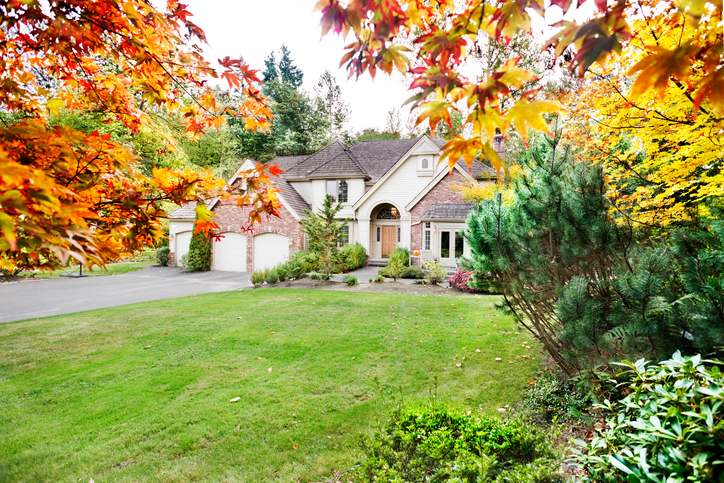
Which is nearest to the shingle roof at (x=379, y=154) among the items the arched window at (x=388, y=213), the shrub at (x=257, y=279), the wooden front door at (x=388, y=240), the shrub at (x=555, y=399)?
the arched window at (x=388, y=213)

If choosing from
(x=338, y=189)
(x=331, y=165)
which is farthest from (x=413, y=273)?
(x=331, y=165)

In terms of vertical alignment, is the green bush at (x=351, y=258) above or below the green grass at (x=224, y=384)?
above

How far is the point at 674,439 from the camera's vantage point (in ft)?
4.94

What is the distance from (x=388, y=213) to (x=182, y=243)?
40.2 ft

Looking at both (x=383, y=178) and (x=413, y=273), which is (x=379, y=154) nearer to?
(x=383, y=178)

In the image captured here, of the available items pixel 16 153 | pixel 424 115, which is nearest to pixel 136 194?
pixel 16 153

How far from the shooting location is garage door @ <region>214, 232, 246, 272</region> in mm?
18578

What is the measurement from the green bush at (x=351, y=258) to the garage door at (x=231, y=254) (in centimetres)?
544

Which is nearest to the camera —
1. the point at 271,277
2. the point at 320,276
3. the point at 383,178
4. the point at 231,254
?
the point at 271,277

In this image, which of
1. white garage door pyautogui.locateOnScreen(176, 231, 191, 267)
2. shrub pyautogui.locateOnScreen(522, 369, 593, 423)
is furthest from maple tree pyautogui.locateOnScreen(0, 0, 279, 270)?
white garage door pyautogui.locateOnScreen(176, 231, 191, 267)

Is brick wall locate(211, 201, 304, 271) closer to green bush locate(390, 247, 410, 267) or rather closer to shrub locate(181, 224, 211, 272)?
shrub locate(181, 224, 211, 272)

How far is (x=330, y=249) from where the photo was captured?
47.5 feet

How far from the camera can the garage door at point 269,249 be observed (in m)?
18.1

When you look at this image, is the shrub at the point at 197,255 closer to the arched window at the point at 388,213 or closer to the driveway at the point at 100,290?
the driveway at the point at 100,290
